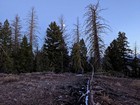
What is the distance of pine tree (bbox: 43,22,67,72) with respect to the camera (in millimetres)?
46938

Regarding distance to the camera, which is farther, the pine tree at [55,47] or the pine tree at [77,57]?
the pine tree at [55,47]

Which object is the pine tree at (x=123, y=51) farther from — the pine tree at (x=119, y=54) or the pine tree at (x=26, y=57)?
the pine tree at (x=26, y=57)

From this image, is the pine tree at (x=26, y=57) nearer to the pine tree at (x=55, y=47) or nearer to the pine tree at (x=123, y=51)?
the pine tree at (x=55, y=47)

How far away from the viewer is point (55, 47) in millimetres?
48219

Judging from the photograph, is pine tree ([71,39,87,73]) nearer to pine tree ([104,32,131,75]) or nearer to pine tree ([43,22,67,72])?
pine tree ([43,22,67,72])

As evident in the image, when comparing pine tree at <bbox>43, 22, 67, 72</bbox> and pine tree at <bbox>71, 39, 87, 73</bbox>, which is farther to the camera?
pine tree at <bbox>43, 22, 67, 72</bbox>

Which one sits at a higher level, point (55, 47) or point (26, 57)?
point (55, 47)

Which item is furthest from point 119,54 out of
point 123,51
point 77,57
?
point 77,57

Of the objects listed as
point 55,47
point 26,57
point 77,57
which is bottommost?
point 77,57

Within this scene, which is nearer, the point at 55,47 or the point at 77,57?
the point at 77,57

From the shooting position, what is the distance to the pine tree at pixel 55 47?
46.9m

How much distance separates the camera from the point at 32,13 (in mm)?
52094

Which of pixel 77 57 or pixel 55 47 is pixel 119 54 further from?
pixel 55 47

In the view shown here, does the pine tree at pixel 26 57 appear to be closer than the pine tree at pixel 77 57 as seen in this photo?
No
